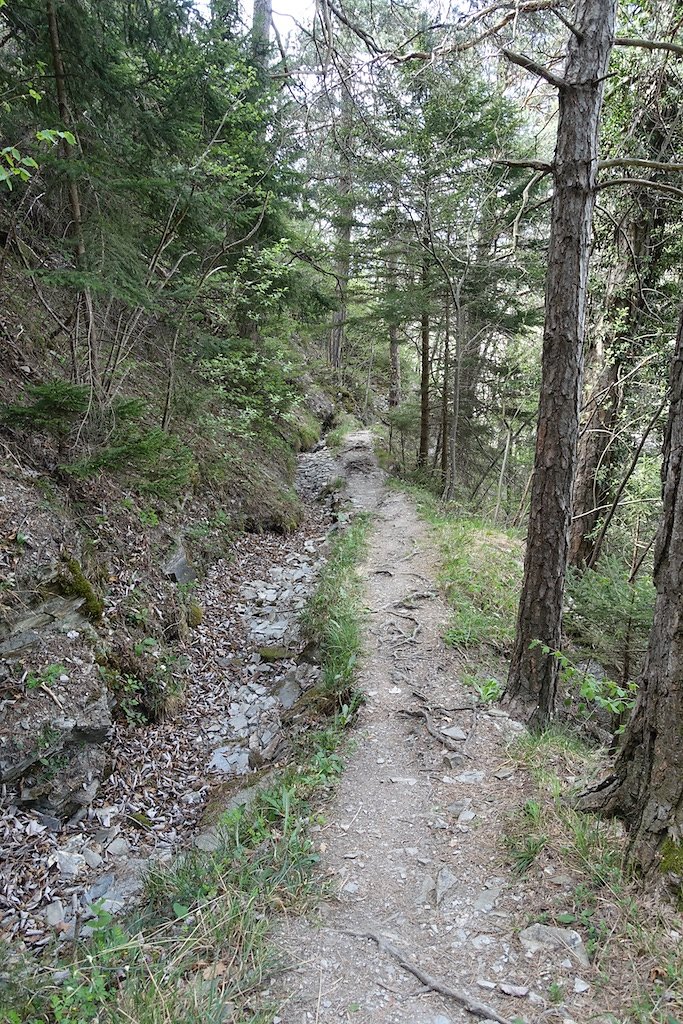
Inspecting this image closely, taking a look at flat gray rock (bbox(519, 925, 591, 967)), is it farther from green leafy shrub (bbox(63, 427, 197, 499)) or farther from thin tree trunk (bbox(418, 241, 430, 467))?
thin tree trunk (bbox(418, 241, 430, 467))

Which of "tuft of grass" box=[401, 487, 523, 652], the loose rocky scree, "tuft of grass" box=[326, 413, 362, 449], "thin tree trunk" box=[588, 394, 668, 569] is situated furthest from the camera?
"tuft of grass" box=[326, 413, 362, 449]

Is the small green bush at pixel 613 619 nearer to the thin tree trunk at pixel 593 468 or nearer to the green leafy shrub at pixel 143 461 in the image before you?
the thin tree trunk at pixel 593 468

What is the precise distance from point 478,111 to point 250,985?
35.5 ft

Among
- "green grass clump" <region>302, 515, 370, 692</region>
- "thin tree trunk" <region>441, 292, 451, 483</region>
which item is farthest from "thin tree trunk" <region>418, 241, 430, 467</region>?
"green grass clump" <region>302, 515, 370, 692</region>

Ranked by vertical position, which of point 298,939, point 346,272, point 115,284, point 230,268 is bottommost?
point 298,939

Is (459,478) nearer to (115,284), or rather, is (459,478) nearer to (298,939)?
(115,284)

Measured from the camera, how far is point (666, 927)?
88.8 inches

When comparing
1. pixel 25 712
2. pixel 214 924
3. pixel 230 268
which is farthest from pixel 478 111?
pixel 214 924

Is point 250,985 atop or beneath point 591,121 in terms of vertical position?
beneath

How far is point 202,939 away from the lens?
7.98ft

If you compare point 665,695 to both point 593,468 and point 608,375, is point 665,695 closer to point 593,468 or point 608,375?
point 593,468

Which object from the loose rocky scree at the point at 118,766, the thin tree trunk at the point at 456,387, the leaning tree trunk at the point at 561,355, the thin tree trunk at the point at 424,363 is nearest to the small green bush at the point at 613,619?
the leaning tree trunk at the point at 561,355

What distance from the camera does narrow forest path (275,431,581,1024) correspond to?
226cm

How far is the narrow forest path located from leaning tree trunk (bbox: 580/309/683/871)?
2.21 ft
